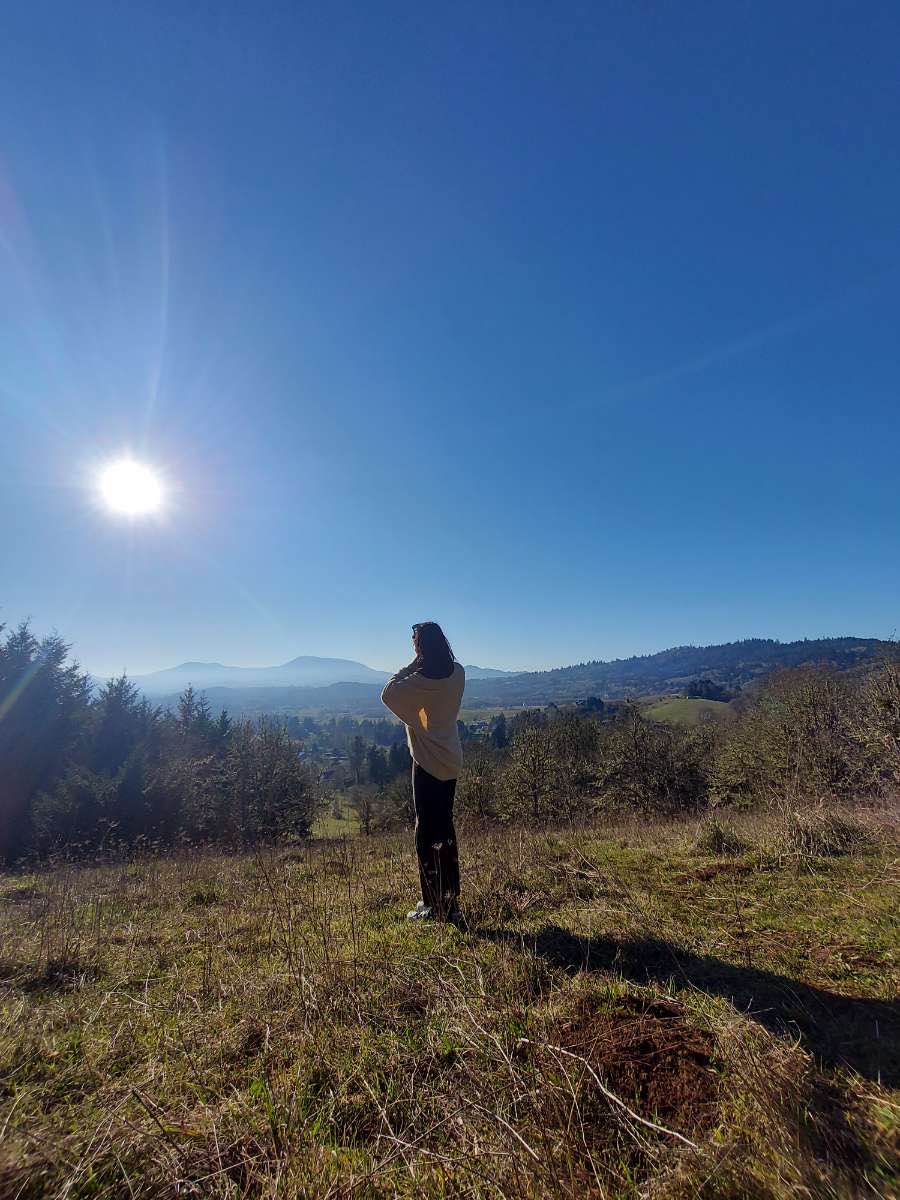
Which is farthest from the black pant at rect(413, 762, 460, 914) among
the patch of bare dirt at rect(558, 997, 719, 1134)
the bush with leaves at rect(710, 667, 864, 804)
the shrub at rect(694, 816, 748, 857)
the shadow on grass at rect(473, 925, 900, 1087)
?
the bush with leaves at rect(710, 667, 864, 804)

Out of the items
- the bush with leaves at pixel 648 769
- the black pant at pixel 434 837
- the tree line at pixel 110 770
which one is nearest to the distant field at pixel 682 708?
the bush with leaves at pixel 648 769

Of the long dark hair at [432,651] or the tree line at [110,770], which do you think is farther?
the tree line at [110,770]

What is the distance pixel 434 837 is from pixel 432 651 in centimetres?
169

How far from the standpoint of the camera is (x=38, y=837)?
71.2ft

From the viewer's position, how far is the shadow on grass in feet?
7.11

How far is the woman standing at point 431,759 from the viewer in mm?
4312

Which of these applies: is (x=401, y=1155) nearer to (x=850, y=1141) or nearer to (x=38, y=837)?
(x=850, y=1141)

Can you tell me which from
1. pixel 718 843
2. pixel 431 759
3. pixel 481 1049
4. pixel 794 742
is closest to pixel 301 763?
pixel 794 742

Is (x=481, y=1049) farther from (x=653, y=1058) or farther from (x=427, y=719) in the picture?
(x=427, y=719)

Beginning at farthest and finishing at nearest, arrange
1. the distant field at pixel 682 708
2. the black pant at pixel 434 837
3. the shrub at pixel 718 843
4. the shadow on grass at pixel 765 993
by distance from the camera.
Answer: the distant field at pixel 682 708 < the shrub at pixel 718 843 < the black pant at pixel 434 837 < the shadow on grass at pixel 765 993

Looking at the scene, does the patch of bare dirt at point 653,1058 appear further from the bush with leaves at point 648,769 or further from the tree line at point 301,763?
the bush with leaves at point 648,769

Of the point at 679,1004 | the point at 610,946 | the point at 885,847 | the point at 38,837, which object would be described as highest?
the point at 679,1004

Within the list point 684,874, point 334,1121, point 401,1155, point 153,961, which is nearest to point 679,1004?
point 401,1155

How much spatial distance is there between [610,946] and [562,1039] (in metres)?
1.31
